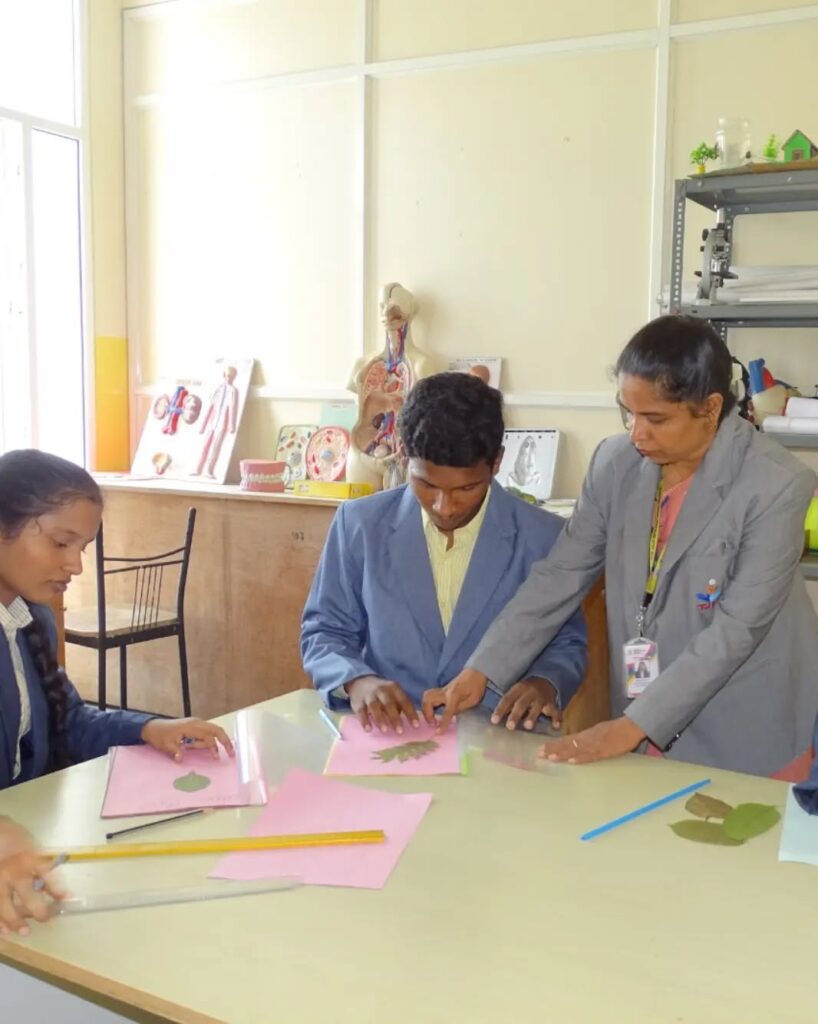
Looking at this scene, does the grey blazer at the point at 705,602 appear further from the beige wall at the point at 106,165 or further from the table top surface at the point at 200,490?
the beige wall at the point at 106,165

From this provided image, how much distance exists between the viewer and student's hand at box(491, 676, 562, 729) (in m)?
1.70

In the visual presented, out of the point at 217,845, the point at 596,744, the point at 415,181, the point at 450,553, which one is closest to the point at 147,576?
the point at 415,181

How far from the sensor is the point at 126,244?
4.72 m

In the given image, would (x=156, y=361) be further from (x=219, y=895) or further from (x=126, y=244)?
(x=219, y=895)

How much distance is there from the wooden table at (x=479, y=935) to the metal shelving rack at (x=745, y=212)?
5.43ft

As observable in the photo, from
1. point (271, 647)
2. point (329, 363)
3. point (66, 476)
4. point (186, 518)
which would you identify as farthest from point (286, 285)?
point (66, 476)

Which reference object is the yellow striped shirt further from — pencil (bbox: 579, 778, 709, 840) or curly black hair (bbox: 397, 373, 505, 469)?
pencil (bbox: 579, 778, 709, 840)

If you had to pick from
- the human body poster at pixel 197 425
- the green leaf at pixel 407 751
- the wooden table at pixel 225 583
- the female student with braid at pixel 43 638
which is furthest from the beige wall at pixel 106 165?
the green leaf at pixel 407 751

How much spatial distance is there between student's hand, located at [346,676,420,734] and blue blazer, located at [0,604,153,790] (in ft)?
1.13

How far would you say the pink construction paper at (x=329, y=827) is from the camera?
1.17 meters

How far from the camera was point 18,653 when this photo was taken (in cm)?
159

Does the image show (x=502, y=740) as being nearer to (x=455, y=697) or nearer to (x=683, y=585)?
(x=455, y=697)

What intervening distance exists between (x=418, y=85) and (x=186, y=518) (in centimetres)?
186

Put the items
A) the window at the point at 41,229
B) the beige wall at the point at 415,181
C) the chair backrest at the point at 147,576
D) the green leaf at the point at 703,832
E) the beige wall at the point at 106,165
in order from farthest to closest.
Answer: the beige wall at the point at 106,165 → the window at the point at 41,229 → the chair backrest at the point at 147,576 → the beige wall at the point at 415,181 → the green leaf at the point at 703,832
